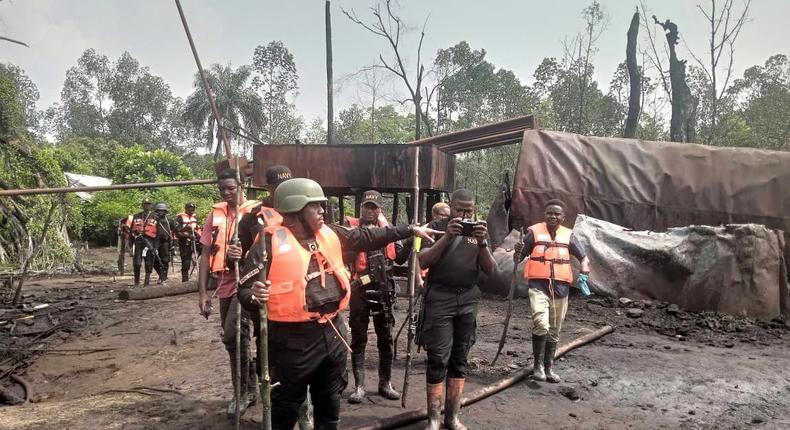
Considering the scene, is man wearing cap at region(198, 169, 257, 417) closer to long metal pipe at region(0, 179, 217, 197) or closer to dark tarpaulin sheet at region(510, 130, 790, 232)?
long metal pipe at region(0, 179, 217, 197)

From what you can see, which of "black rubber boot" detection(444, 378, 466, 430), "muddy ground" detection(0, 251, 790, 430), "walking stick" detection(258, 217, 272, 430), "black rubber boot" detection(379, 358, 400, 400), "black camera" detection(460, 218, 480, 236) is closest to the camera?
"walking stick" detection(258, 217, 272, 430)

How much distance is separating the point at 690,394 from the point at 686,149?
694cm

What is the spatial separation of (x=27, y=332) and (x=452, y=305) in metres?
7.54

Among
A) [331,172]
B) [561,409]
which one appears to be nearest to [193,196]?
[331,172]

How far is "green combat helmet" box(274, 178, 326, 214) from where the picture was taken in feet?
10.4

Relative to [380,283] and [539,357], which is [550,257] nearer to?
[539,357]

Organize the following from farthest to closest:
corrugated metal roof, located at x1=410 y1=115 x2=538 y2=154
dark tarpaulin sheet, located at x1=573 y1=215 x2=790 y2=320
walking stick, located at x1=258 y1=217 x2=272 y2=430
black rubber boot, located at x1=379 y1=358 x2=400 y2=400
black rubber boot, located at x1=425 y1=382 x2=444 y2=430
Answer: corrugated metal roof, located at x1=410 y1=115 x2=538 y2=154, dark tarpaulin sheet, located at x1=573 y1=215 x2=790 y2=320, black rubber boot, located at x1=379 y1=358 x2=400 y2=400, black rubber boot, located at x1=425 y1=382 x2=444 y2=430, walking stick, located at x1=258 y1=217 x2=272 y2=430

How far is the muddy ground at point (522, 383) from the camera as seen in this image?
15.4 feet

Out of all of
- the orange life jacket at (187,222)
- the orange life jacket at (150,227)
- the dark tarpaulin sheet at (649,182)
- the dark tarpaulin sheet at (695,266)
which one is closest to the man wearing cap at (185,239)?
the orange life jacket at (187,222)

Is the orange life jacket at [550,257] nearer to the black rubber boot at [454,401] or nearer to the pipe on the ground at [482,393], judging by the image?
the pipe on the ground at [482,393]

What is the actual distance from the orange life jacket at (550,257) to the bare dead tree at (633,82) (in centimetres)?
1313

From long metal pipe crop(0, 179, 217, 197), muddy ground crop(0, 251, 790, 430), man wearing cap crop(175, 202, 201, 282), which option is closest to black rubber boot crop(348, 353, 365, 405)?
muddy ground crop(0, 251, 790, 430)

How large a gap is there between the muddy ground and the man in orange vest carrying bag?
1.12 ft

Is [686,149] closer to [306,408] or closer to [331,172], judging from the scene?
[331,172]
